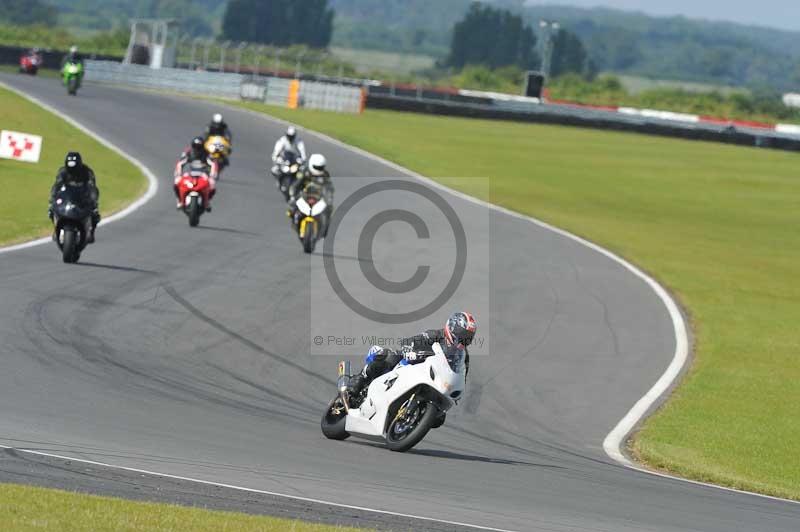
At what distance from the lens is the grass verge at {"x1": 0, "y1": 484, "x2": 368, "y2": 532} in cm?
753

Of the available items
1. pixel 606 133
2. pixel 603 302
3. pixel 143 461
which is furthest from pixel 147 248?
pixel 606 133

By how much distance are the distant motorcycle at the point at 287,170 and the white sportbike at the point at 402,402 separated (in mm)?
18972

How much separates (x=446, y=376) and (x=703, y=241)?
2639 cm

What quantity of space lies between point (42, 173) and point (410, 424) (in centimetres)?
2206

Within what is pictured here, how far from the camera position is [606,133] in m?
69.7

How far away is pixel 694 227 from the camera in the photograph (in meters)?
40.1

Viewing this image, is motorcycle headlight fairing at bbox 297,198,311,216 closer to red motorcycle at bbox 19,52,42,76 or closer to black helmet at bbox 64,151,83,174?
black helmet at bbox 64,151,83,174

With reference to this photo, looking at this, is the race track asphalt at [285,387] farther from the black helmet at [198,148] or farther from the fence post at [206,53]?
the fence post at [206,53]

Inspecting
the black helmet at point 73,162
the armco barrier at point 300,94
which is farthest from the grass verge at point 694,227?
the black helmet at point 73,162

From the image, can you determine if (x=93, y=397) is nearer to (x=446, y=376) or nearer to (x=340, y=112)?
(x=446, y=376)

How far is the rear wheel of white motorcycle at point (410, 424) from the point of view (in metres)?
11.8

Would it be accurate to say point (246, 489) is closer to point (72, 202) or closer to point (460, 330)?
point (460, 330)

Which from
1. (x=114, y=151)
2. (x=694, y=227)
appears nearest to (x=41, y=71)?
(x=114, y=151)

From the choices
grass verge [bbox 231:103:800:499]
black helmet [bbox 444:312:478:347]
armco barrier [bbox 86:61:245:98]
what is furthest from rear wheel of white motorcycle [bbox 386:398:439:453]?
armco barrier [bbox 86:61:245:98]
